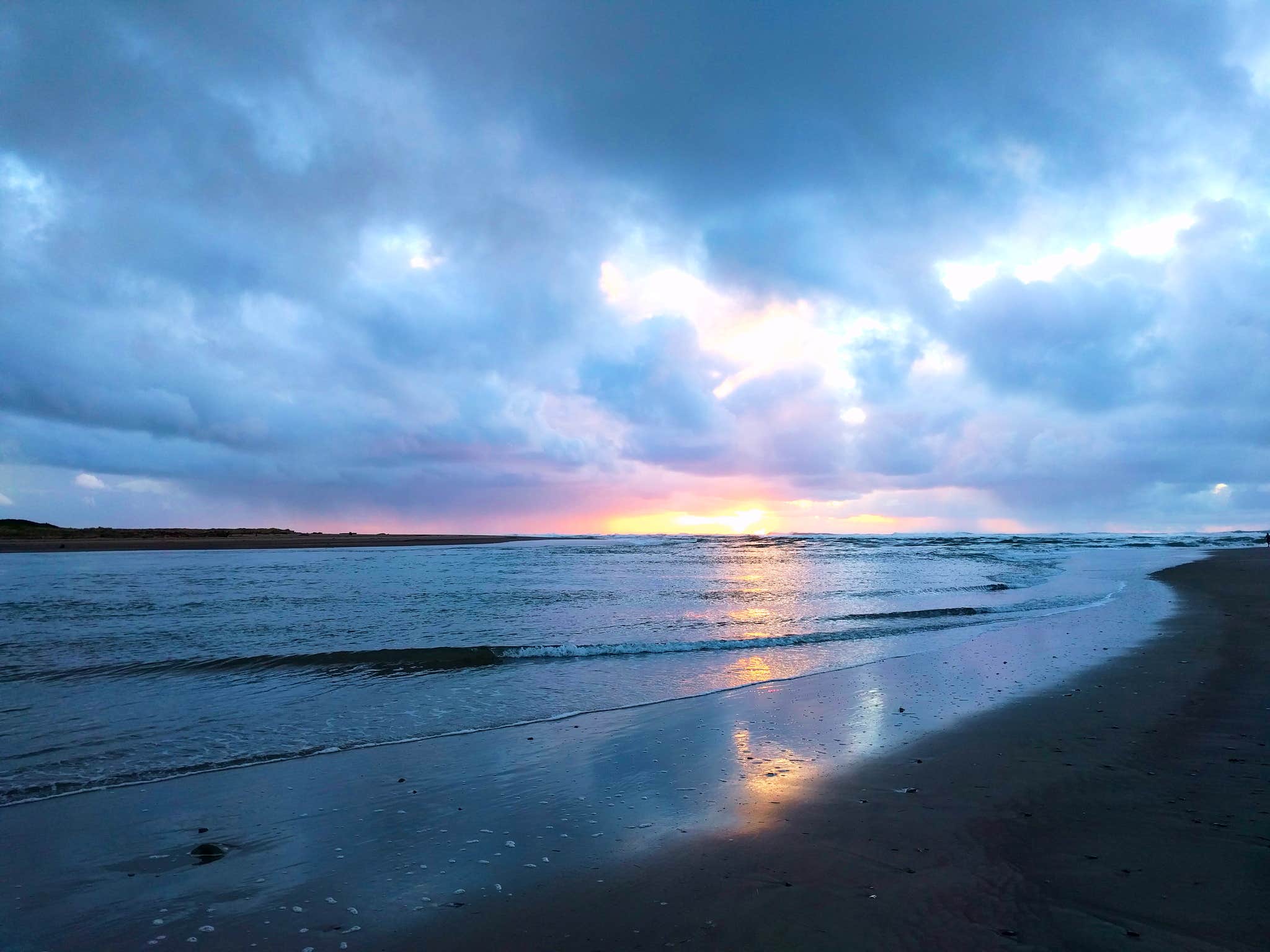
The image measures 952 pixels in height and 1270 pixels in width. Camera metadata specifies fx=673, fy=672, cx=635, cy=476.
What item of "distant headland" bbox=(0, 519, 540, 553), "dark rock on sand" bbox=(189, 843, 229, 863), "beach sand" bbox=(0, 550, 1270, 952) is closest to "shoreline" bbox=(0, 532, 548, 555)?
"distant headland" bbox=(0, 519, 540, 553)

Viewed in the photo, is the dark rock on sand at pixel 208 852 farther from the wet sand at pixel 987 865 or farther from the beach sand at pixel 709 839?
the wet sand at pixel 987 865

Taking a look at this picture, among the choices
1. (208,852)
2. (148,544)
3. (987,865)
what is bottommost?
(208,852)

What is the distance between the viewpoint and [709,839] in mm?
5883

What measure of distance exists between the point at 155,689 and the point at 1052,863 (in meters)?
13.9

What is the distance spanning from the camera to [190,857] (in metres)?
5.82

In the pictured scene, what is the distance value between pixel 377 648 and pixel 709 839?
12.5 meters

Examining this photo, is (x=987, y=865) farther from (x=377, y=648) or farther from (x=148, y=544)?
(x=148, y=544)

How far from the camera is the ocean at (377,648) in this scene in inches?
382

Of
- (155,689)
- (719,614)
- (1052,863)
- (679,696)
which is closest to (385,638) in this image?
(155,689)

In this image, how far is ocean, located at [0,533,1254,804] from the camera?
382 inches

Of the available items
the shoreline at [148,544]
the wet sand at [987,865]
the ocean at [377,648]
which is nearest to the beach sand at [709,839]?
the wet sand at [987,865]

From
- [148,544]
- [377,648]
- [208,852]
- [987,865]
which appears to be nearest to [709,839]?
[987,865]

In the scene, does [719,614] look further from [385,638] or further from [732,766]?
[732,766]

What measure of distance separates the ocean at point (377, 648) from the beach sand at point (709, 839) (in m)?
1.39
